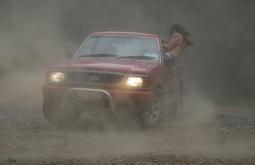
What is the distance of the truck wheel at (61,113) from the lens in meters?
11.2

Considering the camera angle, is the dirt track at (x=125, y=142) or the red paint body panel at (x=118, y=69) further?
the red paint body panel at (x=118, y=69)

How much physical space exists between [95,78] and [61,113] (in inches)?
32.2

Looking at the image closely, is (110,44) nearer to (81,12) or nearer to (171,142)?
(171,142)

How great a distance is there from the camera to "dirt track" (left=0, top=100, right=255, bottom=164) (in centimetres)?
824

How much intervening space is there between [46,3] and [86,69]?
34.5ft

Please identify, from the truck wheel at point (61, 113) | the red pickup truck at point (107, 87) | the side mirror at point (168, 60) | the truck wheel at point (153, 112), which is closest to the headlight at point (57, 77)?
the red pickup truck at point (107, 87)

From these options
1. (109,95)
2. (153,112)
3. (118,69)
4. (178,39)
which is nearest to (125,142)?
(109,95)

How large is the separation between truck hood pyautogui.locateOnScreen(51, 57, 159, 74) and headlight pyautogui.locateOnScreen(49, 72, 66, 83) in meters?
0.13

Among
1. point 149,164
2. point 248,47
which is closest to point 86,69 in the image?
point 149,164

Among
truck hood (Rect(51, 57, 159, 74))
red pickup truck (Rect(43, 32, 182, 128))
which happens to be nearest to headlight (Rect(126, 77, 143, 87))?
red pickup truck (Rect(43, 32, 182, 128))

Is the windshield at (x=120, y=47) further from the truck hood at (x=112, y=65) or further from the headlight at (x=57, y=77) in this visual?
the headlight at (x=57, y=77)

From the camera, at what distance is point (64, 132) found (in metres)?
10.9

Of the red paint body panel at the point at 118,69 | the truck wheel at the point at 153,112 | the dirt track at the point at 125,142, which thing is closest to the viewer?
the dirt track at the point at 125,142

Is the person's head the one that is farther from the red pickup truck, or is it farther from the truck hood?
the truck hood
